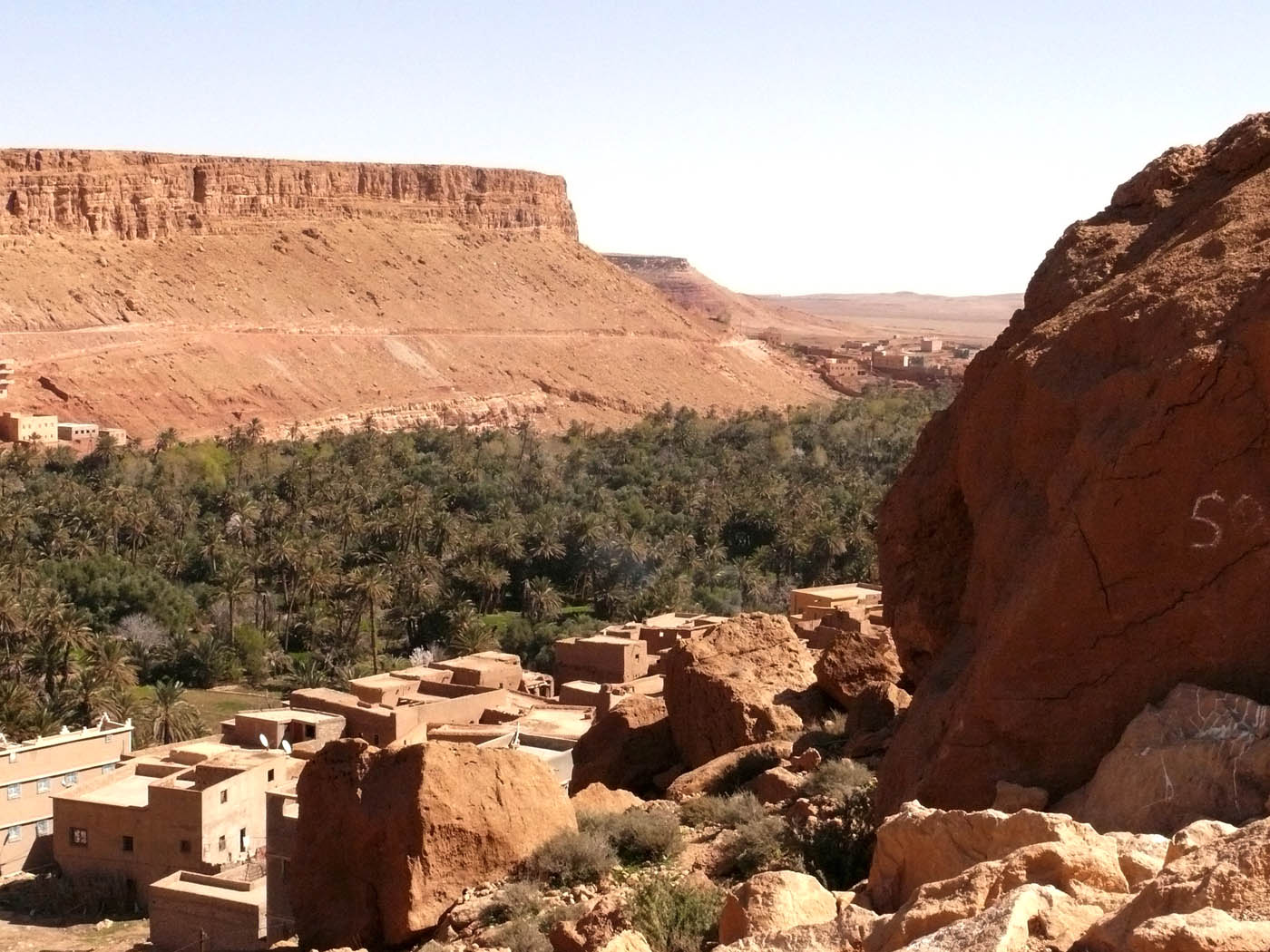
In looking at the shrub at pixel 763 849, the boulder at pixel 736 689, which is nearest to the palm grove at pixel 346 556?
the boulder at pixel 736 689

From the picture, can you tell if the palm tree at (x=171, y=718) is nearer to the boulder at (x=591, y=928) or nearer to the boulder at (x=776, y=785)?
the boulder at (x=776, y=785)

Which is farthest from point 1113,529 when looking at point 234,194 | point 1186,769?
point 234,194

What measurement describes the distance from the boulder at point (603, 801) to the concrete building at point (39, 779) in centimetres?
1384

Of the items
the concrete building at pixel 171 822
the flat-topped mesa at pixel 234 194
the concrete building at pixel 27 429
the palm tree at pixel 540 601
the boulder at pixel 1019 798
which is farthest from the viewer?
the flat-topped mesa at pixel 234 194

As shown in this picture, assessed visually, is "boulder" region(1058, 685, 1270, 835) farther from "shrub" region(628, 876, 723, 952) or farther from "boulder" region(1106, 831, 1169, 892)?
"shrub" region(628, 876, 723, 952)

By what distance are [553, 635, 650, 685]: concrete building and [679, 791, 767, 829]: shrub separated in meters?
17.4

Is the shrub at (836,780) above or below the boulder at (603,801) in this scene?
above

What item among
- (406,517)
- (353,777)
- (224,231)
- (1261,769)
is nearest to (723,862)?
(353,777)

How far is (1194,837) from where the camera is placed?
15.7 ft

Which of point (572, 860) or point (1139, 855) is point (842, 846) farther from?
point (1139, 855)

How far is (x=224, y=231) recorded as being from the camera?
257 ft

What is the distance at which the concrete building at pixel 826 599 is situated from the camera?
2470 centimetres

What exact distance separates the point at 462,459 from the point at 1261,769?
5081 cm

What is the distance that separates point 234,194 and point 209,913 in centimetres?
6644
